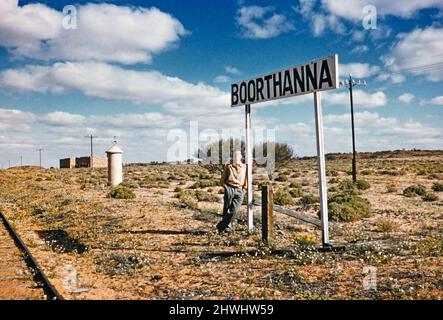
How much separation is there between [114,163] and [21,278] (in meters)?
17.0

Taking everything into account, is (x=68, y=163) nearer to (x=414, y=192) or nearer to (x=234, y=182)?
(x=414, y=192)

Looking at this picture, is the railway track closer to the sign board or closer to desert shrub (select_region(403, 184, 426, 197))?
the sign board

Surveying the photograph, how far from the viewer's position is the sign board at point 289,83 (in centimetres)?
812

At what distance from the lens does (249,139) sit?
10867 millimetres

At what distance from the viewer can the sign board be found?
8.12 m

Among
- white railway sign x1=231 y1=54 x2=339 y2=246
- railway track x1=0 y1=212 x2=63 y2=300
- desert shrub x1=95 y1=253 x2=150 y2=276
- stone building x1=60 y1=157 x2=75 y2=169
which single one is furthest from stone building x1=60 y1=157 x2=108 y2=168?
desert shrub x1=95 y1=253 x2=150 y2=276

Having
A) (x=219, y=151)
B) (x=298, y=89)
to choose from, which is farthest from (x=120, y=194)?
(x=219, y=151)

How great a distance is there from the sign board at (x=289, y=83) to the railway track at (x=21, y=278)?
633cm

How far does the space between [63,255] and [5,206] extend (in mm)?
13296

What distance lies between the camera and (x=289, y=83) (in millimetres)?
9211

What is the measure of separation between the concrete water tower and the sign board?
14.3 meters

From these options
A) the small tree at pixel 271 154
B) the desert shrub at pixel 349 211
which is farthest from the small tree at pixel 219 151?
the desert shrub at pixel 349 211

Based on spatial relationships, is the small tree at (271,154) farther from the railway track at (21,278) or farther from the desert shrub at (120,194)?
the railway track at (21,278)
